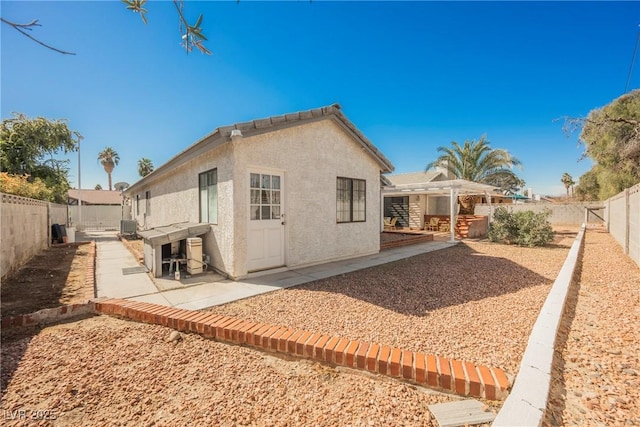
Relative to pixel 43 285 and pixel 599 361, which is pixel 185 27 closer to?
pixel 599 361

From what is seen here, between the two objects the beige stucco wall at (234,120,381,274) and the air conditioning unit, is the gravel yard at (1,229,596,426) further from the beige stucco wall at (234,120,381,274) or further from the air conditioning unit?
the air conditioning unit

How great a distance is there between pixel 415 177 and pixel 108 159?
51343mm

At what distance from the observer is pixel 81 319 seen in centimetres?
408

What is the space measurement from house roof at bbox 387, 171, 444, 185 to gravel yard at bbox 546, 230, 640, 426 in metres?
16.4

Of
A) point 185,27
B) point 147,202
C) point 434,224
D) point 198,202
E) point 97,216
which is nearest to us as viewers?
point 185,27

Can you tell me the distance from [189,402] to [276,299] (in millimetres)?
2715

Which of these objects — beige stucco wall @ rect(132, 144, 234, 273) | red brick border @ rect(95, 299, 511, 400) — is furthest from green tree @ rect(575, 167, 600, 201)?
beige stucco wall @ rect(132, 144, 234, 273)

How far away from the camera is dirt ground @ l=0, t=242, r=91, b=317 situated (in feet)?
15.2

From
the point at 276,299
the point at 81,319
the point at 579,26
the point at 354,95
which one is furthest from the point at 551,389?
the point at 354,95

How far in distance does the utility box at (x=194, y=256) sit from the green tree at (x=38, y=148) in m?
18.7

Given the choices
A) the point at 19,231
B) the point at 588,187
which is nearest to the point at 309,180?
the point at 19,231

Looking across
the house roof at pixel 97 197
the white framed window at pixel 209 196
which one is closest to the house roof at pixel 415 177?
the white framed window at pixel 209 196

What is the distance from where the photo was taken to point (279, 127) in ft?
21.8

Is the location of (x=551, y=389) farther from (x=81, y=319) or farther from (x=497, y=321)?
(x=81, y=319)
